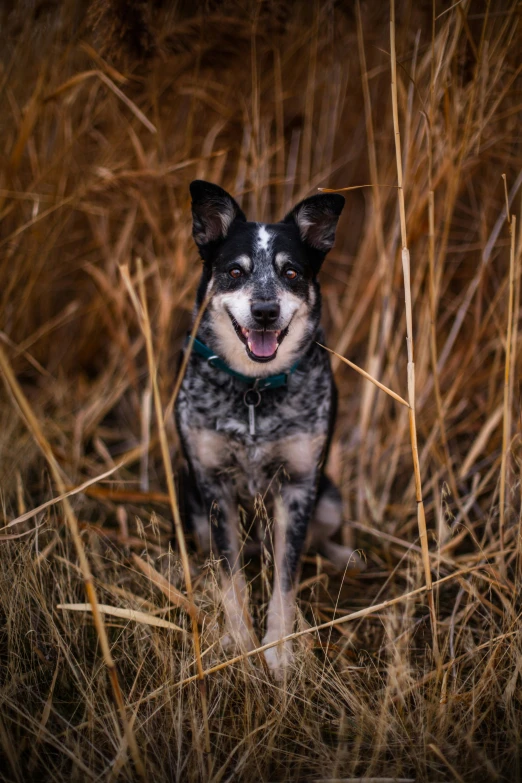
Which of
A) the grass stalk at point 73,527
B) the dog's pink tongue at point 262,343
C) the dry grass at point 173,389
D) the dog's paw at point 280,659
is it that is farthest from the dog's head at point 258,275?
the dog's paw at point 280,659

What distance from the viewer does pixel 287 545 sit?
2516mm

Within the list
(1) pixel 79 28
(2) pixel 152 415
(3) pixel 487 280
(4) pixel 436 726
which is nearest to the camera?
(4) pixel 436 726

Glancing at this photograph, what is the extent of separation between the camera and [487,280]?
3.68 meters

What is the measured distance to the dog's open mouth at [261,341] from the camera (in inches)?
90.1

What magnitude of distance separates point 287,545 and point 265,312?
1.08 meters

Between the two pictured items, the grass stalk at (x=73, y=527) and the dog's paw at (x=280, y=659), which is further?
the dog's paw at (x=280, y=659)

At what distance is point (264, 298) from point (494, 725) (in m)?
1.81

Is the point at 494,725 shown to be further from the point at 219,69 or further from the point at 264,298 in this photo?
the point at 219,69

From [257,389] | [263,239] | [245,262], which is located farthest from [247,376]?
[263,239]

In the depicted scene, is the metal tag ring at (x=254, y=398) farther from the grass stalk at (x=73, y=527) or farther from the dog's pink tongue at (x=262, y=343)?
the grass stalk at (x=73, y=527)

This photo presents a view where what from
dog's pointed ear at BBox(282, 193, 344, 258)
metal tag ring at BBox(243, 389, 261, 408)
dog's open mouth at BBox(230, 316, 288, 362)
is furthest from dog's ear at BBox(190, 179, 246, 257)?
metal tag ring at BBox(243, 389, 261, 408)

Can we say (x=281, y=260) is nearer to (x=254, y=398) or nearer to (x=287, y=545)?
(x=254, y=398)

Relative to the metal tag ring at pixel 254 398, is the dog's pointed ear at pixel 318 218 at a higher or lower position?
higher

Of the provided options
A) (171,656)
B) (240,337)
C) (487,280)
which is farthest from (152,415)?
(487,280)
